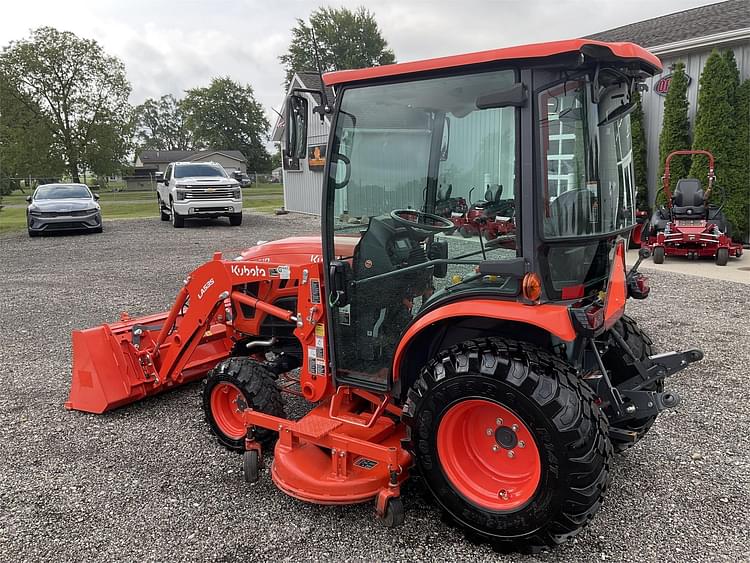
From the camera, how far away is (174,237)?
1526 centimetres

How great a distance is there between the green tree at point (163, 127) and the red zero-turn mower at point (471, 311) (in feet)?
289

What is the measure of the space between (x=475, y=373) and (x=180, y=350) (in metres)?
2.41

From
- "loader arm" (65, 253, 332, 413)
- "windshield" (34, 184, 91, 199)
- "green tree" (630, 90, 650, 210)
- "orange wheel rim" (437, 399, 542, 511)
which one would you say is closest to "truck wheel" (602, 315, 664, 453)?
"orange wheel rim" (437, 399, 542, 511)

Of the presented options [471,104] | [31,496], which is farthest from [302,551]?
[471,104]

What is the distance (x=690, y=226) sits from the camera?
10102mm

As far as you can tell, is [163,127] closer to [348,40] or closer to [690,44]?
[348,40]

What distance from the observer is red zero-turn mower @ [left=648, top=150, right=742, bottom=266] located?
9930 mm

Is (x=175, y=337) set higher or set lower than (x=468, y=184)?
lower

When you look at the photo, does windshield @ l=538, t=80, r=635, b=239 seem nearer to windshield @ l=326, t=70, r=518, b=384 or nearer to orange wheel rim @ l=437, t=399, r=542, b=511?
windshield @ l=326, t=70, r=518, b=384

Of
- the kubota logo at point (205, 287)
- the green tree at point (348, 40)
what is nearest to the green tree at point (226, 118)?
the green tree at point (348, 40)

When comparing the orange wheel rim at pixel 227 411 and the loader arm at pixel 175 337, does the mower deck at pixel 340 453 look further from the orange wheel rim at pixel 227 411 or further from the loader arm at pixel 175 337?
the loader arm at pixel 175 337

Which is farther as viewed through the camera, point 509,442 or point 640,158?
point 640,158

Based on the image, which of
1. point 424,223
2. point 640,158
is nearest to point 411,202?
point 424,223

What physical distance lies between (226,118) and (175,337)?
61.1 m
